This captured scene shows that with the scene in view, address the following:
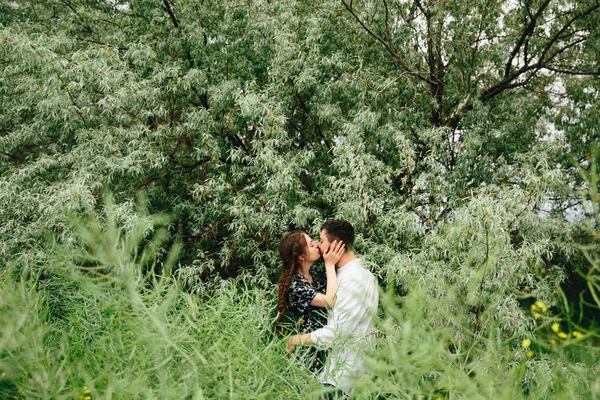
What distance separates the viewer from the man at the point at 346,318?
9.40 ft

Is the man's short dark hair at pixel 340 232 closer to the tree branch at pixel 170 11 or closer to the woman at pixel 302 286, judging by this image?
the woman at pixel 302 286

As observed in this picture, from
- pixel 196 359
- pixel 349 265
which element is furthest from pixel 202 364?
pixel 349 265

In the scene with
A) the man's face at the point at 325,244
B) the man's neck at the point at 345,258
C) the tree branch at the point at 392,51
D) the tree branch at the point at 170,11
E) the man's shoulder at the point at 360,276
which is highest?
the tree branch at the point at 170,11

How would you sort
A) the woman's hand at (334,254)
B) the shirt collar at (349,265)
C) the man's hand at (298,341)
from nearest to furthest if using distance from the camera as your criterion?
the man's hand at (298,341) < the shirt collar at (349,265) < the woman's hand at (334,254)

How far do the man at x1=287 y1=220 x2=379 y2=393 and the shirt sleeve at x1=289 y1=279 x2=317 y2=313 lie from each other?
0.78 feet

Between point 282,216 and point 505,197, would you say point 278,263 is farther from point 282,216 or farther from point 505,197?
point 505,197

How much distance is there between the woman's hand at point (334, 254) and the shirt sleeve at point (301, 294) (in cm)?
21

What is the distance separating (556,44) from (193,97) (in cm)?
520

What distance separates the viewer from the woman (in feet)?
12.1

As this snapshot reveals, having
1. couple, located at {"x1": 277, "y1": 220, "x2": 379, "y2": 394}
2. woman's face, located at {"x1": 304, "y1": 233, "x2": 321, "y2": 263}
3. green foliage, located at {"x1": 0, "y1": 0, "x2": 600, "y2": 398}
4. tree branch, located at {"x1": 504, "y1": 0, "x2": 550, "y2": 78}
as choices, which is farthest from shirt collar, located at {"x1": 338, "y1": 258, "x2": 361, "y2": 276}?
tree branch, located at {"x1": 504, "y1": 0, "x2": 550, "y2": 78}

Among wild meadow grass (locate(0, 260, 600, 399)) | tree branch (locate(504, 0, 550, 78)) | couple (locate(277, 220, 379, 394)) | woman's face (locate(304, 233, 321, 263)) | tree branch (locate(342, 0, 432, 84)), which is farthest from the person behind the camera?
tree branch (locate(504, 0, 550, 78))

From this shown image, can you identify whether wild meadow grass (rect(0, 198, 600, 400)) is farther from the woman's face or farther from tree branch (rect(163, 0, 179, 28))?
tree branch (rect(163, 0, 179, 28))

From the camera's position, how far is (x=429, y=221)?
598 centimetres

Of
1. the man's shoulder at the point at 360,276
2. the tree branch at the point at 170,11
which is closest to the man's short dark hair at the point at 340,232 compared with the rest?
the man's shoulder at the point at 360,276
